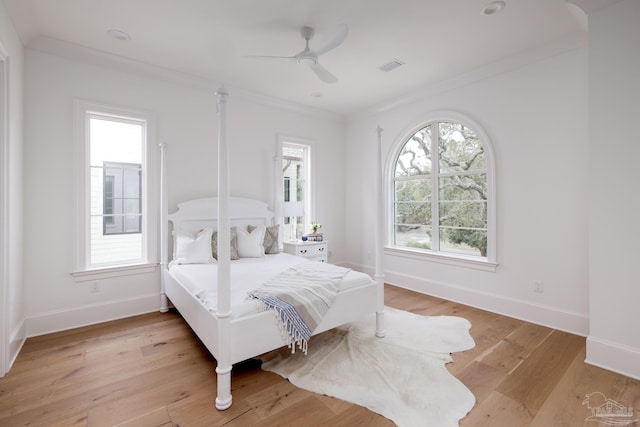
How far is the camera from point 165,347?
2.67 meters

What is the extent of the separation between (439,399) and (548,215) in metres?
2.31

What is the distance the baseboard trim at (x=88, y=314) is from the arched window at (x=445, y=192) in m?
3.51

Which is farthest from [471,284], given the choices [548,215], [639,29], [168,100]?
[168,100]

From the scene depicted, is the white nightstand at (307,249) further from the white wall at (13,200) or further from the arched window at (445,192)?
the white wall at (13,200)

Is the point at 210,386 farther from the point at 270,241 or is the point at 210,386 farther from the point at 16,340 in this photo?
the point at 270,241

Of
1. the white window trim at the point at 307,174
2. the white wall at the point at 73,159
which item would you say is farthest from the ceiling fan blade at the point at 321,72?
the white window trim at the point at 307,174

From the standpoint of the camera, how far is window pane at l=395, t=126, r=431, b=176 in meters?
4.33

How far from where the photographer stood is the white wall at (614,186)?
7.22 feet

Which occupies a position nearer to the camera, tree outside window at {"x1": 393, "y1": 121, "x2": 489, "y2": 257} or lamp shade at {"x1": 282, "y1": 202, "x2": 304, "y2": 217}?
tree outside window at {"x1": 393, "y1": 121, "x2": 489, "y2": 257}

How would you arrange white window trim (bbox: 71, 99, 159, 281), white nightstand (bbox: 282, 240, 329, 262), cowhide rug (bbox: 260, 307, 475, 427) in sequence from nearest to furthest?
cowhide rug (bbox: 260, 307, 475, 427) → white window trim (bbox: 71, 99, 159, 281) → white nightstand (bbox: 282, 240, 329, 262)

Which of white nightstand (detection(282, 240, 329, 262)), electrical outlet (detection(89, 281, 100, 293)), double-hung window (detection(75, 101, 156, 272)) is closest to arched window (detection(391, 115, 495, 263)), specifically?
white nightstand (detection(282, 240, 329, 262))

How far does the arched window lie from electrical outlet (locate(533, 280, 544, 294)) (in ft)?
1.53

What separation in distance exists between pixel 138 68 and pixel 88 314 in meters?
2.73

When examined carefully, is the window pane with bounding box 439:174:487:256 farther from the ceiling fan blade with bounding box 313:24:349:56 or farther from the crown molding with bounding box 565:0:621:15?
the ceiling fan blade with bounding box 313:24:349:56
